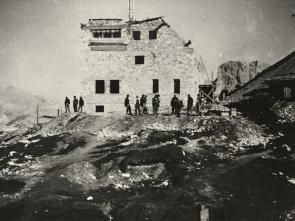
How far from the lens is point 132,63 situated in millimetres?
33188

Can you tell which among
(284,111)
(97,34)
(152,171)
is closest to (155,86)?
(97,34)

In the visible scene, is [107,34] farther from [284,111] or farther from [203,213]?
[203,213]

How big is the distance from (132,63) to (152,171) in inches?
641

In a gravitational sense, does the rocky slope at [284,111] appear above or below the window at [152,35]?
below

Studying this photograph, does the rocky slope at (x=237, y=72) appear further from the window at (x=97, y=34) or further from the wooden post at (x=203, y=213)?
the wooden post at (x=203, y=213)

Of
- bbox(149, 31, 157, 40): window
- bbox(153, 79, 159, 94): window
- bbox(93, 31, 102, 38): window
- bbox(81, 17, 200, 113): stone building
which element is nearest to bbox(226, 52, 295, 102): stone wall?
bbox(81, 17, 200, 113): stone building

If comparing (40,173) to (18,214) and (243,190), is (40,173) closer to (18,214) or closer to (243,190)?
(18,214)

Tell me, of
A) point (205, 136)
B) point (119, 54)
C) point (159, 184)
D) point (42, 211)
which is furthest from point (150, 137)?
point (119, 54)

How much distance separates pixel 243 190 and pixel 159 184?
4038 millimetres

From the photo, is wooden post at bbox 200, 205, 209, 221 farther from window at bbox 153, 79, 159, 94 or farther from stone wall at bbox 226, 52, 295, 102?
stone wall at bbox 226, 52, 295, 102

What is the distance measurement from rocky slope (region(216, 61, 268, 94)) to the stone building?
2901cm

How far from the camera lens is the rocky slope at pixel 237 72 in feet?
200

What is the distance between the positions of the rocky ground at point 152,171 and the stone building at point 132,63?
603cm

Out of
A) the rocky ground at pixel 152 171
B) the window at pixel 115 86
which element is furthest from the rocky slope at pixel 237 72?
the rocky ground at pixel 152 171
